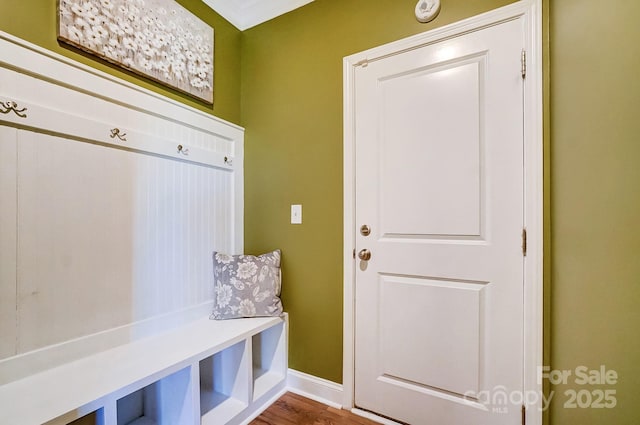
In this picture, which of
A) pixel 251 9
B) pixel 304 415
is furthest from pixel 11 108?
pixel 304 415

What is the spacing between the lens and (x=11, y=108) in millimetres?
1024

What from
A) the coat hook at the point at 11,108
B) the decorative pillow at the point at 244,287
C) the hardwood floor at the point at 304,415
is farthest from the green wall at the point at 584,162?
the decorative pillow at the point at 244,287

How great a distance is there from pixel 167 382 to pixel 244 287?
0.58 metres

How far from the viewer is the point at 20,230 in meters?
1.05

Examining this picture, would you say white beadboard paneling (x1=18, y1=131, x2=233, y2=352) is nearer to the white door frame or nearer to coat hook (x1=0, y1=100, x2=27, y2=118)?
coat hook (x1=0, y1=100, x2=27, y2=118)

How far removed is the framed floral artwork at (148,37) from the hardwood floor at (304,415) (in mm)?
1907

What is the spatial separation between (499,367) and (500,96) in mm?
1227

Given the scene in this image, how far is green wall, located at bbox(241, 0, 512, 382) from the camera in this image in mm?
1639

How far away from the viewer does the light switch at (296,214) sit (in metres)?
1.78

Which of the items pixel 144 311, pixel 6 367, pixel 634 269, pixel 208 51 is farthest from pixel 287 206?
pixel 634 269

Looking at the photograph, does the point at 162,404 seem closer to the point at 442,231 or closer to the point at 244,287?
the point at 244,287

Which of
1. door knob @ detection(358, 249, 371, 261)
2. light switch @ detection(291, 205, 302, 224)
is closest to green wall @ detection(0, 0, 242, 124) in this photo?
light switch @ detection(291, 205, 302, 224)

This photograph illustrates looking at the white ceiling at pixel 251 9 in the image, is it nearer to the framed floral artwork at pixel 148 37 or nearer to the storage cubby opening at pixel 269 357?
the framed floral artwork at pixel 148 37

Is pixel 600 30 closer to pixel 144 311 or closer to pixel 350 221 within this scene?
pixel 350 221
